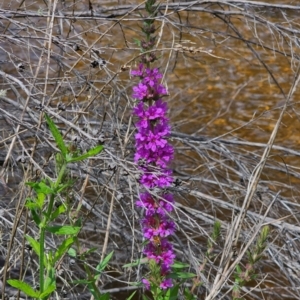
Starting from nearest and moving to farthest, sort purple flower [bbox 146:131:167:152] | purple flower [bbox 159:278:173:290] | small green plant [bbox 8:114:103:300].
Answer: small green plant [bbox 8:114:103:300] → purple flower [bbox 146:131:167:152] → purple flower [bbox 159:278:173:290]

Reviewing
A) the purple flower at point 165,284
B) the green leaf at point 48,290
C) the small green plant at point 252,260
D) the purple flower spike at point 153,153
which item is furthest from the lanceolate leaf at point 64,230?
the small green plant at point 252,260

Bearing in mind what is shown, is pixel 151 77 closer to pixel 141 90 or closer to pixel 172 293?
pixel 141 90

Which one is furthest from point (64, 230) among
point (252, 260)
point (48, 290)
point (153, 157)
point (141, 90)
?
point (252, 260)

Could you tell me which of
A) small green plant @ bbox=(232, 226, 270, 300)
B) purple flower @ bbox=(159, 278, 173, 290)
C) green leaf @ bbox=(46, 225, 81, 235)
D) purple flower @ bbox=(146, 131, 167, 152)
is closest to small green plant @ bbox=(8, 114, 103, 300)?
green leaf @ bbox=(46, 225, 81, 235)

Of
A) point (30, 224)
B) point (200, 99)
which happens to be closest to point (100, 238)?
point (30, 224)

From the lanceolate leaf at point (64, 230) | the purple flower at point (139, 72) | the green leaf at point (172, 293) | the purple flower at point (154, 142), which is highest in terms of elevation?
the purple flower at point (139, 72)

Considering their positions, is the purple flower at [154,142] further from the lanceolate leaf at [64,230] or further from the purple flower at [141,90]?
the lanceolate leaf at [64,230]

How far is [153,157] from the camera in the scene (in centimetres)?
213

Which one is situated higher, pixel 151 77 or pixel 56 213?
pixel 151 77

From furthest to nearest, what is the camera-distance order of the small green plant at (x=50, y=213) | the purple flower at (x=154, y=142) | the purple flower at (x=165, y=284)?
the purple flower at (x=165, y=284)
the purple flower at (x=154, y=142)
the small green plant at (x=50, y=213)

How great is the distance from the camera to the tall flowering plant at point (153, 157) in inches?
83.7

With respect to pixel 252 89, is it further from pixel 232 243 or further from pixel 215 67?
pixel 232 243

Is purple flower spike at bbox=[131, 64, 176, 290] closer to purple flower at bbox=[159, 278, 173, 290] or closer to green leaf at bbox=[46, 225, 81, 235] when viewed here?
purple flower at bbox=[159, 278, 173, 290]

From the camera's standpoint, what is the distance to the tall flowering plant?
213 cm
